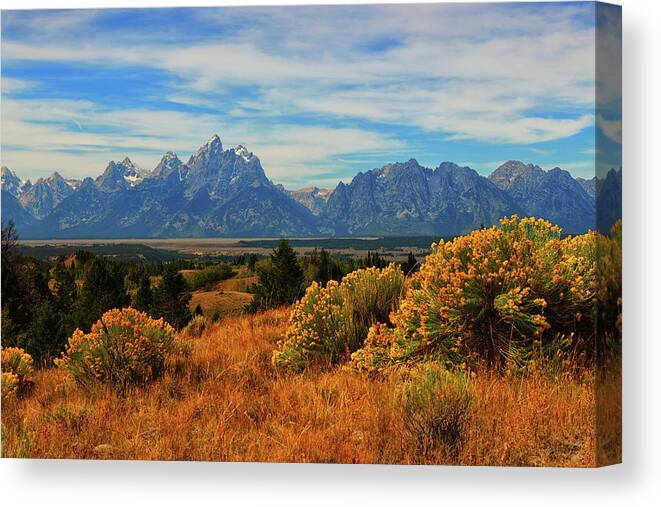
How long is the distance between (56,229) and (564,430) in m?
4.64

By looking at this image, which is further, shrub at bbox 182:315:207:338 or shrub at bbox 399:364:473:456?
shrub at bbox 182:315:207:338

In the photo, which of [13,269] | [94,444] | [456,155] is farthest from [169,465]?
[456,155]

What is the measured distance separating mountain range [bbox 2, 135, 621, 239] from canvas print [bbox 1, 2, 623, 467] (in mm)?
21

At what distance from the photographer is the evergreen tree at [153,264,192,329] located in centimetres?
849

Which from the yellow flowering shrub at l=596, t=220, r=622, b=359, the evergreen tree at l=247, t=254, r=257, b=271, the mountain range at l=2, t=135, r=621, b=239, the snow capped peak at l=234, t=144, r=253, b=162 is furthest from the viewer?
the evergreen tree at l=247, t=254, r=257, b=271

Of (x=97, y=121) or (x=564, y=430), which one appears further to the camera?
(x=97, y=121)

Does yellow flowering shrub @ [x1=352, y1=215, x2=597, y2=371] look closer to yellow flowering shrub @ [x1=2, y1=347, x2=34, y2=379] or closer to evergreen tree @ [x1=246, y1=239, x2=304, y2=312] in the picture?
evergreen tree @ [x1=246, y1=239, x2=304, y2=312]

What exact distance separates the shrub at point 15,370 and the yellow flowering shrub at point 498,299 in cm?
291

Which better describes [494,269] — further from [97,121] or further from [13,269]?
[13,269]

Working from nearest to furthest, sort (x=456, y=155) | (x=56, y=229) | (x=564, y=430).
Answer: (x=564, y=430) → (x=456, y=155) → (x=56, y=229)

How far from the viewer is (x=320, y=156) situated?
27.3 feet

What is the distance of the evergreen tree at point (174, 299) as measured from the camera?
849 cm

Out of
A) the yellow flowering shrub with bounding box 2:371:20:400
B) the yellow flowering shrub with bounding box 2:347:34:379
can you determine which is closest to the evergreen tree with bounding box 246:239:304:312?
the yellow flowering shrub with bounding box 2:347:34:379

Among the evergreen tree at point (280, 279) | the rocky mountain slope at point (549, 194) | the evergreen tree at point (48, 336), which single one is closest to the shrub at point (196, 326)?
the evergreen tree at point (280, 279)
